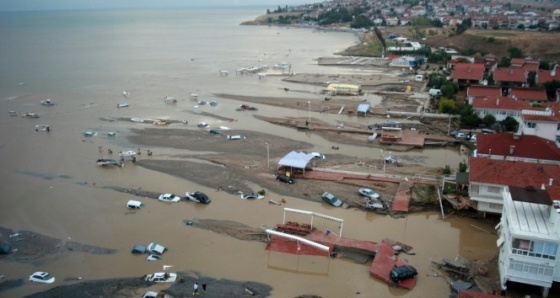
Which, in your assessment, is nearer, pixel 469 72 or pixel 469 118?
pixel 469 118

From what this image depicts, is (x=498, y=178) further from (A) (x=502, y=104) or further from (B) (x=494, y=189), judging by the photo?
(A) (x=502, y=104)


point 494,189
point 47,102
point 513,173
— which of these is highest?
point 513,173

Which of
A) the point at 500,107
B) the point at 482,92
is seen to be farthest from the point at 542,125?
the point at 482,92

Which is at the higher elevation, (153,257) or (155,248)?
(155,248)

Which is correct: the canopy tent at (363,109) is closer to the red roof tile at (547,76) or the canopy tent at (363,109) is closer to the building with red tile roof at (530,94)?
the building with red tile roof at (530,94)

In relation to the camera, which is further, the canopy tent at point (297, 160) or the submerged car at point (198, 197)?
the canopy tent at point (297, 160)

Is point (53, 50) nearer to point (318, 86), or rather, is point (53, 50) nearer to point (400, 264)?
point (318, 86)

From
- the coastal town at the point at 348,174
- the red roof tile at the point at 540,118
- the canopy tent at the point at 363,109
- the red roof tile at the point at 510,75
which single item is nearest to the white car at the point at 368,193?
the coastal town at the point at 348,174
